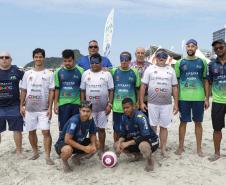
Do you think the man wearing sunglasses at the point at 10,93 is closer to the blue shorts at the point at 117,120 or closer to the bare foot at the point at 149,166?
the blue shorts at the point at 117,120

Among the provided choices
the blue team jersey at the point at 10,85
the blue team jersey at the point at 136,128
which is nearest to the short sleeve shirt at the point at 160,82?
the blue team jersey at the point at 136,128

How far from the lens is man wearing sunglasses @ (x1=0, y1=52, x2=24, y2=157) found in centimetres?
673

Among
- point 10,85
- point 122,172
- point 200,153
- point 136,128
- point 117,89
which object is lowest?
point 122,172

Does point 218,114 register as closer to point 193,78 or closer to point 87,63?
point 193,78

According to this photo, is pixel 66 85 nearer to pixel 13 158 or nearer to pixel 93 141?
pixel 93 141

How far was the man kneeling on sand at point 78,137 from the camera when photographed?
235 inches

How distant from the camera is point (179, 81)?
672cm

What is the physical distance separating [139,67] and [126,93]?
76cm

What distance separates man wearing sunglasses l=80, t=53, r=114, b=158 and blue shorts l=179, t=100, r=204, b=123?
132 centimetres

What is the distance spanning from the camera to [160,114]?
6.68 meters

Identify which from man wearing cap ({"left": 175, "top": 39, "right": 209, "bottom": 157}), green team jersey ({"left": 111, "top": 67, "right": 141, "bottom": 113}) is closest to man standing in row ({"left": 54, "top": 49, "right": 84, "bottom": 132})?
green team jersey ({"left": 111, "top": 67, "right": 141, "bottom": 113})

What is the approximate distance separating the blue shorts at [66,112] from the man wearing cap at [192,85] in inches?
76.4

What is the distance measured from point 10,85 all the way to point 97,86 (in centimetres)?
163

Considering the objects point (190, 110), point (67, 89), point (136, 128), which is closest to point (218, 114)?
point (190, 110)
